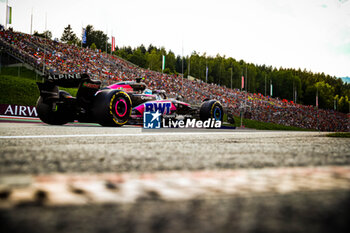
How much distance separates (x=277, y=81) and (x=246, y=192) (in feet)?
375

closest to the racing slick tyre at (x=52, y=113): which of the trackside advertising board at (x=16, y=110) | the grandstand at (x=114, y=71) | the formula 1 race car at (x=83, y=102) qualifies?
the formula 1 race car at (x=83, y=102)

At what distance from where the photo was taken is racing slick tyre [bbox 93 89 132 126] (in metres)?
6.22

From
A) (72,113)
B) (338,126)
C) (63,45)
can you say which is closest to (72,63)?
(63,45)

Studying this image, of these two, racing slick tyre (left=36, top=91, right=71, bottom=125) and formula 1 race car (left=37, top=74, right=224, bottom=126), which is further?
racing slick tyre (left=36, top=91, right=71, bottom=125)

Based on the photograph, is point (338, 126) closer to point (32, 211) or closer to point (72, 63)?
point (72, 63)

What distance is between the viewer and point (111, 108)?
6.27 m

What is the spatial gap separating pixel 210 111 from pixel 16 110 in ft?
42.7

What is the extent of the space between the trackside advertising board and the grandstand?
12.5 metres

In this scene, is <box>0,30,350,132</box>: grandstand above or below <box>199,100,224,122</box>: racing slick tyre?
above

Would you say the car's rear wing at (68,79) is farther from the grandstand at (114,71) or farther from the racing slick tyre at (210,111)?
the grandstand at (114,71)
